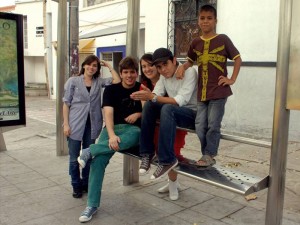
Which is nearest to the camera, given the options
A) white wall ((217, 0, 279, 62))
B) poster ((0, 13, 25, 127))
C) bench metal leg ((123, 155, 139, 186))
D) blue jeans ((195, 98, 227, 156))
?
blue jeans ((195, 98, 227, 156))

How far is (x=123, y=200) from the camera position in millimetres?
3941

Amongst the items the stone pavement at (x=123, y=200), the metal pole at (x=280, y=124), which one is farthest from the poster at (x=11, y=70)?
the metal pole at (x=280, y=124)

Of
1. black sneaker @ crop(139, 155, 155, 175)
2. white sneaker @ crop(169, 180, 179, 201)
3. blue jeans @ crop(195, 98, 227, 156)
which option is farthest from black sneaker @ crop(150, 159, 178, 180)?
white sneaker @ crop(169, 180, 179, 201)

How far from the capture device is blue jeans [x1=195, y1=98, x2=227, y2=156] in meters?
3.11

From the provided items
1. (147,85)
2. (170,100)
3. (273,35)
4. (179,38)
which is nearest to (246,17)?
(273,35)

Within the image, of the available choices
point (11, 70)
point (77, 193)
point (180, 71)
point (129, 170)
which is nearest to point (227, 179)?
point (180, 71)

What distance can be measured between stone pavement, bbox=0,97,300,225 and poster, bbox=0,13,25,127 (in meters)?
0.71

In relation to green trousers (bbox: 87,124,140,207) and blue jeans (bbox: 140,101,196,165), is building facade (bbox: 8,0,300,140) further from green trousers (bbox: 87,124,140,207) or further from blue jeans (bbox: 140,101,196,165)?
green trousers (bbox: 87,124,140,207)

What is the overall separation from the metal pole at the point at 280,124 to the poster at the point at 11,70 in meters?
4.32

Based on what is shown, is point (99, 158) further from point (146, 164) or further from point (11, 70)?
point (11, 70)

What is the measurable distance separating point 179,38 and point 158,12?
0.91 meters

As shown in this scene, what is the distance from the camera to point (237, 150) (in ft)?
21.0

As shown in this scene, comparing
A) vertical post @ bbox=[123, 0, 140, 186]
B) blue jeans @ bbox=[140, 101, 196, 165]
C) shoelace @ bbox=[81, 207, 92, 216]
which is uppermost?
vertical post @ bbox=[123, 0, 140, 186]

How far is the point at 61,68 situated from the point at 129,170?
237 centimetres
